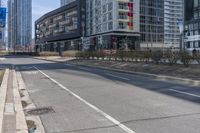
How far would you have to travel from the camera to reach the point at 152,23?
13462cm

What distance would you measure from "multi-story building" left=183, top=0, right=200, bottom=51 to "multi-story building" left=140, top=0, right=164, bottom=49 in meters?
27.4

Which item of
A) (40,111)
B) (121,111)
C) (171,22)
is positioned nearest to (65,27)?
(171,22)

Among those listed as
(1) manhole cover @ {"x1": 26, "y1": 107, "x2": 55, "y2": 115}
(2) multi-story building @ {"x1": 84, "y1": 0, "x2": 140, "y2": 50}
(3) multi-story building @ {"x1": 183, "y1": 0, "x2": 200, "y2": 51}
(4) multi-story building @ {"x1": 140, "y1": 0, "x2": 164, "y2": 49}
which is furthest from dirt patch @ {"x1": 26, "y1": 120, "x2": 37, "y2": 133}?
(4) multi-story building @ {"x1": 140, "y1": 0, "x2": 164, "y2": 49}

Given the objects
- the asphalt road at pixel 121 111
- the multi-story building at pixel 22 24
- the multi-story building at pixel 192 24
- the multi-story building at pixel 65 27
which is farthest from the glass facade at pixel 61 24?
the asphalt road at pixel 121 111

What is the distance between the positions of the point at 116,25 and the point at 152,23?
1140 inches

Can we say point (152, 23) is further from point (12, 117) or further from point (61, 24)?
point (12, 117)

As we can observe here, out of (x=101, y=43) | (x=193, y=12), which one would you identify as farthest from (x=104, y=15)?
(x=193, y=12)

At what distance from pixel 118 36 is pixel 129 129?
104 metres

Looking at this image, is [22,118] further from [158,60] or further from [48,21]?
[48,21]

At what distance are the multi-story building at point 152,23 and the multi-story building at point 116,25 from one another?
36.8ft

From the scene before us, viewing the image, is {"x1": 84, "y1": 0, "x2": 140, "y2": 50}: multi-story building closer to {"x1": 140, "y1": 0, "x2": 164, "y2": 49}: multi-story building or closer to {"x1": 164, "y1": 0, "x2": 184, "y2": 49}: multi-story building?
{"x1": 140, "y1": 0, "x2": 164, "y2": 49}: multi-story building

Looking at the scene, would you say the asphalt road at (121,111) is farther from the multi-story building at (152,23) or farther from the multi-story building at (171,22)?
the multi-story building at (171,22)

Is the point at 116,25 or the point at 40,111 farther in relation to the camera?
the point at 116,25

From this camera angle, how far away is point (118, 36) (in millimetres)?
111125
